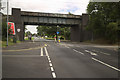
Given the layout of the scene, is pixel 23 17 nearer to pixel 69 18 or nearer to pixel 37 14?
pixel 37 14

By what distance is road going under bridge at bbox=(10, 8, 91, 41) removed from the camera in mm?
39266

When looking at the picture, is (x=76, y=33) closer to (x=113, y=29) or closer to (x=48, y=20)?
(x=48, y=20)

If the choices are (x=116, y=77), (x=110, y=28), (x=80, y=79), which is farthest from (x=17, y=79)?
(x=110, y=28)

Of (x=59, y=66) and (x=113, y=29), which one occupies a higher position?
(x=113, y=29)

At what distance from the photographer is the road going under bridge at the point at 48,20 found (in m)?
39.3

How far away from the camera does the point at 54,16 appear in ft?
138

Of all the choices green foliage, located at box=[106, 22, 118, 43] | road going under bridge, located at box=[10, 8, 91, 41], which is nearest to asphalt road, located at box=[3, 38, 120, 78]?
green foliage, located at box=[106, 22, 118, 43]

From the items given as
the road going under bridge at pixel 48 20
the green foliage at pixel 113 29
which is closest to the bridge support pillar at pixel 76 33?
the road going under bridge at pixel 48 20

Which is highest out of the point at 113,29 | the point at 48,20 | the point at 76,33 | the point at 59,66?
the point at 48,20

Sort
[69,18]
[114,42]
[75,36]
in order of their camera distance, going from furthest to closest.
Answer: [75,36]
[69,18]
[114,42]

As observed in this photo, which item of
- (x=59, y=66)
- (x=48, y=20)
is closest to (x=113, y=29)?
(x=48, y=20)

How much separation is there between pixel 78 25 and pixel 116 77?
40945 mm

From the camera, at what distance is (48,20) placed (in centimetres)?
4234

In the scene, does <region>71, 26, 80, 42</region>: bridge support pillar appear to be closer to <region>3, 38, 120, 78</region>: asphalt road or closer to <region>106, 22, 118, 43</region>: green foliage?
<region>106, 22, 118, 43</region>: green foliage
